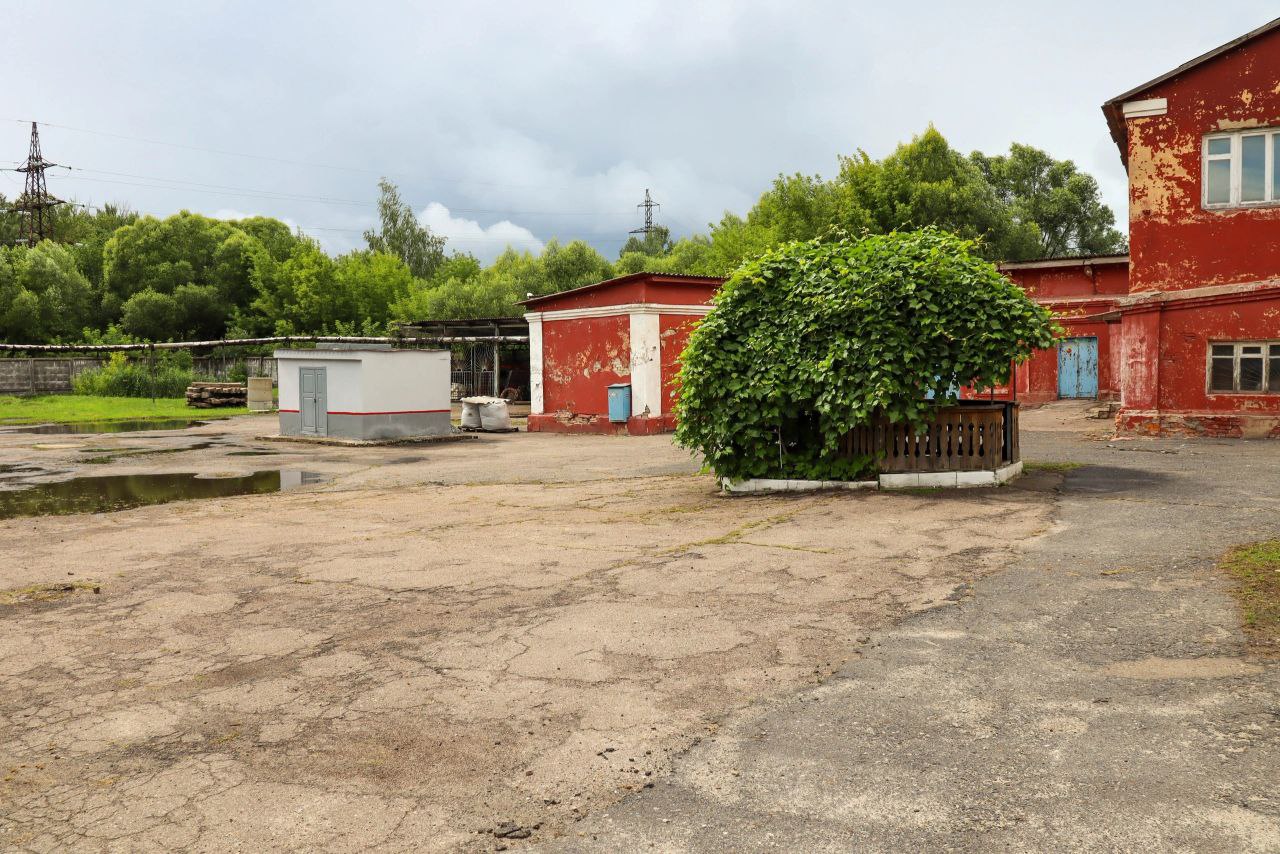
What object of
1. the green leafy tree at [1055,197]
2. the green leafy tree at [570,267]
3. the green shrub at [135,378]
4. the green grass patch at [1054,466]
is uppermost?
the green leafy tree at [1055,197]

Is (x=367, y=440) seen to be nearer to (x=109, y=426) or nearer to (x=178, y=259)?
(x=109, y=426)

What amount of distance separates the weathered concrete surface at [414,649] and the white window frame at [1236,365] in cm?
979

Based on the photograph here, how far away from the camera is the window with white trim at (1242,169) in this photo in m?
16.9

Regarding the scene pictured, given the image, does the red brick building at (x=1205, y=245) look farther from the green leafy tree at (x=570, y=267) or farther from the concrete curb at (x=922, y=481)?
the green leafy tree at (x=570, y=267)

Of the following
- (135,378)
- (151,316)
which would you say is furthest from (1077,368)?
(151,316)

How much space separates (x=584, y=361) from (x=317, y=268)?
4384cm

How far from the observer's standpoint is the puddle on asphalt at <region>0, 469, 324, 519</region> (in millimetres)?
12562

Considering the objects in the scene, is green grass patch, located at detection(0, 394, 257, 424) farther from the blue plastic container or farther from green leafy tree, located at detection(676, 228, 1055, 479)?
green leafy tree, located at detection(676, 228, 1055, 479)

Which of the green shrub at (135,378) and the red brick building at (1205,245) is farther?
the green shrub at (135,378)

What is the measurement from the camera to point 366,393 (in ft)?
74.1

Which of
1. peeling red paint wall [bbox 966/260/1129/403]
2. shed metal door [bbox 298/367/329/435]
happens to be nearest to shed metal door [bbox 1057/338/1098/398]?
peeling red paint wall [bbox 966/260/1129/403]

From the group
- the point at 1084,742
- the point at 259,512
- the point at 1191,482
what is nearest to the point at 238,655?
the point at 1084,742

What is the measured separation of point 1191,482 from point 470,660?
927 centimetres

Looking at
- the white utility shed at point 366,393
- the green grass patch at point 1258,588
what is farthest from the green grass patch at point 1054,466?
the white utility shed at point 366,393
